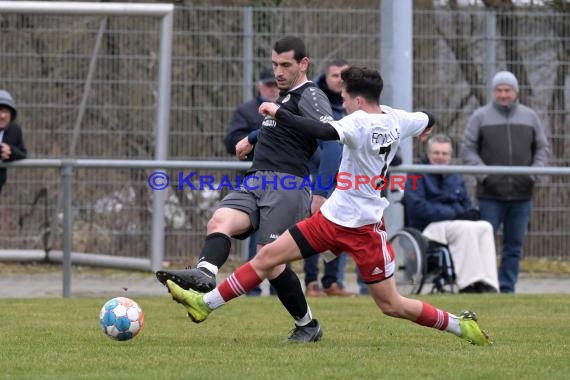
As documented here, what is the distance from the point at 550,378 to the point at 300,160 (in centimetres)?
259

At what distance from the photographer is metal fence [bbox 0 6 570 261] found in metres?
14.6

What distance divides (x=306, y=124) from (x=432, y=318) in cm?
140

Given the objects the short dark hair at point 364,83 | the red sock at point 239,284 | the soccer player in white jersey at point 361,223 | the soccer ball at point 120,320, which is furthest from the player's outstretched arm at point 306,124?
the soccer ball at point 120,320

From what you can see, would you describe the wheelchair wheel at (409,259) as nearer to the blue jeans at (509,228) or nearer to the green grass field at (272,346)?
the blue jeans at (509,228)

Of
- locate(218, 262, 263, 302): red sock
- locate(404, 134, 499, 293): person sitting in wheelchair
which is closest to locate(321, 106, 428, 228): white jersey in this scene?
locate(218, 262, 263, 302): red sock

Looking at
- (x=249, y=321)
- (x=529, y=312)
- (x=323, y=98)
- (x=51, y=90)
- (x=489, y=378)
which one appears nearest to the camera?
(x=489, y=378)

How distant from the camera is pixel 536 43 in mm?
15594

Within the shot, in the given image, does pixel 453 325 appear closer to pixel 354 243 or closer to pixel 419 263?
pixel 354 243

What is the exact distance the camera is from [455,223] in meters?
13.2

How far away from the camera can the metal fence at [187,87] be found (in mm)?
14570

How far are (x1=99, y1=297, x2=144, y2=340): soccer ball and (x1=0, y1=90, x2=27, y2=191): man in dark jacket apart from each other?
4726 mm

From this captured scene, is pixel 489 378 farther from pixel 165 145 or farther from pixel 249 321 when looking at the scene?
pixel 165 145

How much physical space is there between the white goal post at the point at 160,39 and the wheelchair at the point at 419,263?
2687 mm

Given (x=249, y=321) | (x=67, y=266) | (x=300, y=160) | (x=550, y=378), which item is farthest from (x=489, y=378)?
(x=67, y=266)
